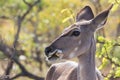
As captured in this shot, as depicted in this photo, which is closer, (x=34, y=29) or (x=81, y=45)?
(x=81, y=45)

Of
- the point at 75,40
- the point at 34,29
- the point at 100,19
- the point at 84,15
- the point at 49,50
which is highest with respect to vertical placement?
the point at 34,29

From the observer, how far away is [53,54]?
5965 millimetres

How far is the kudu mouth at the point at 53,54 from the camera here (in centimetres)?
593

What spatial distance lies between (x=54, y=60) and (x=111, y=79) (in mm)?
2344

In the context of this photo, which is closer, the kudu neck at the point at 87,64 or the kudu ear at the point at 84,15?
the kudu neck at the point at 87,64

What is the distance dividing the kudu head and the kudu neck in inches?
3.2

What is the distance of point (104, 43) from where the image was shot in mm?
7617

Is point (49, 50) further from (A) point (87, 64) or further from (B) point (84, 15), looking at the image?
(B) point (84, 15)

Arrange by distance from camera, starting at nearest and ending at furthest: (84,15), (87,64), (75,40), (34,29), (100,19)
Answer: (75,40)
(100,19)
(87,64)
(84,15)
(34,29)

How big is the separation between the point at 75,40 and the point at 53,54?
1.19ft

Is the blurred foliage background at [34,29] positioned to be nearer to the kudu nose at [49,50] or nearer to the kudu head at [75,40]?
the kudu head at [75,40]

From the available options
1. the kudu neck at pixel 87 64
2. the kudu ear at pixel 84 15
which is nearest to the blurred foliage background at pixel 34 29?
the kudu ear at pixel 84 15

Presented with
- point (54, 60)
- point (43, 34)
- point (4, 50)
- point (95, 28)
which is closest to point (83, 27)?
point (95, 28)

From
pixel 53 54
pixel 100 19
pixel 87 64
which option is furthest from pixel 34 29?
pixel 53 54
